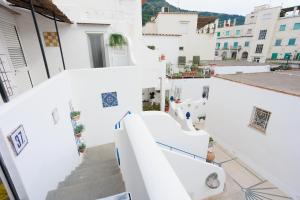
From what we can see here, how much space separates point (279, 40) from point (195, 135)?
99.1ft

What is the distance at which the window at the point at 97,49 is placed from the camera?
26.1 feet

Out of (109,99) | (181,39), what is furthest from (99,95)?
(181,39)

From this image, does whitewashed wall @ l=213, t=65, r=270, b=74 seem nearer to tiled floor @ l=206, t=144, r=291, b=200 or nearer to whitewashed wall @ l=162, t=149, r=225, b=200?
tiled floor @ l=206, t=144, r=291, b=200

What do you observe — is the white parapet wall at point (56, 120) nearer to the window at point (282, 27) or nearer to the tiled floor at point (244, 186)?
the tiled floor at point (244, 186)

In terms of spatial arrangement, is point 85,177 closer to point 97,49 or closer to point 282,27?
point 97,49

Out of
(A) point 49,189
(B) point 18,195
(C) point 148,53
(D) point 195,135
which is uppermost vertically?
(C) point 148,53

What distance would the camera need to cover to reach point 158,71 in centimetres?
907

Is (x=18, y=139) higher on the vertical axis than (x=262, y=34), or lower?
lower

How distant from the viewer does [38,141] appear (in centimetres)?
294

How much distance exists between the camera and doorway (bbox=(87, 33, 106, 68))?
7949 mm

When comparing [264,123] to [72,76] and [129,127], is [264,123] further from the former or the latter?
[72,76]

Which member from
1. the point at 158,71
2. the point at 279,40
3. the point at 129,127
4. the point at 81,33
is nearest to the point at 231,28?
the point at 279,40

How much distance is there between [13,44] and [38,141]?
518 cm

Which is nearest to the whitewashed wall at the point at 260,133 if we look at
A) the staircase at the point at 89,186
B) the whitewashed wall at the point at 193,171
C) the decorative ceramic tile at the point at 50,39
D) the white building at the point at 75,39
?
the whitewashed wall at the point at 193,171
